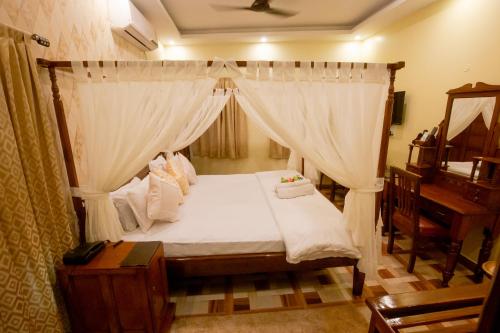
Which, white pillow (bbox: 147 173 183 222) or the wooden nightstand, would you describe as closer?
the wooden nightstand

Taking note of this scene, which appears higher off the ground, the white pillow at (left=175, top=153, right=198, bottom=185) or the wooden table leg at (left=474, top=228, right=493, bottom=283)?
the white pillow at (left=175, top=153, right=198, bottom=185)

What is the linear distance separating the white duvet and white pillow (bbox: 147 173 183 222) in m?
0.96

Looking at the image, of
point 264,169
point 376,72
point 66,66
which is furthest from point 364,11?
point 66,66

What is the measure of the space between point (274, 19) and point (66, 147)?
3258mm

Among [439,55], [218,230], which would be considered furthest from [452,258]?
[439,55]

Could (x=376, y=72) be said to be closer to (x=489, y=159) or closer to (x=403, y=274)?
(x=489, y=159)

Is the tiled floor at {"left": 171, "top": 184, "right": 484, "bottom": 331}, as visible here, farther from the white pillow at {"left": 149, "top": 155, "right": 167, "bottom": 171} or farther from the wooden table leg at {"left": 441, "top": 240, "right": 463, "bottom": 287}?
the white pillow at {"left": 149, "top": 155, "right": 167, "bottom": 171}

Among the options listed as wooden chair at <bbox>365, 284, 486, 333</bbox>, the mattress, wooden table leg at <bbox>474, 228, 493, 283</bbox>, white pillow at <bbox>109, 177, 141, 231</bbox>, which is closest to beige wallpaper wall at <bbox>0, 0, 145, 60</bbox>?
white pillow at <bbox>109, 177, 141, 231</bbox>

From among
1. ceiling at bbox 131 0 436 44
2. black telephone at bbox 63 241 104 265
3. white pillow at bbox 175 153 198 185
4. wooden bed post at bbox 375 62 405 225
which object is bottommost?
black telephone at bbox 63 241 104 265

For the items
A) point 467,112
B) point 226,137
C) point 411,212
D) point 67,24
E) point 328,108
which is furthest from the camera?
point 226,137

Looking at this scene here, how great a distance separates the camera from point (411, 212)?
219cm

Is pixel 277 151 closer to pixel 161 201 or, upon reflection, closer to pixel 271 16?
pixel 271 16

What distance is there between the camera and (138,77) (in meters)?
1.53

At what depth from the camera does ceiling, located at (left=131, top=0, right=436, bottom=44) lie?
2910mm
